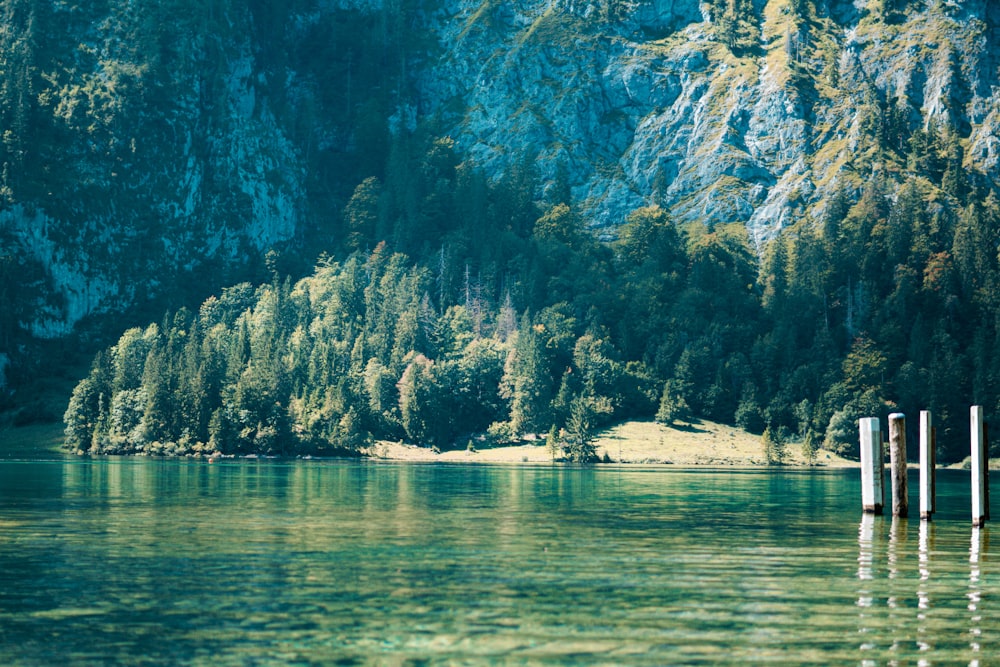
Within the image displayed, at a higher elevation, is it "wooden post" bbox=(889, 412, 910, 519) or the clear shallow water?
"wooden post" bbox=(889, 412, 910, 519)

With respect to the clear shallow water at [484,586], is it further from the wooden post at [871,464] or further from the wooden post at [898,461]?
the wooden post at [871,464]

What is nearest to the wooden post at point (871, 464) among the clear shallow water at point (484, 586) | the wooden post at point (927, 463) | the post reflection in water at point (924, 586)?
the wooden post at point (927, 463)

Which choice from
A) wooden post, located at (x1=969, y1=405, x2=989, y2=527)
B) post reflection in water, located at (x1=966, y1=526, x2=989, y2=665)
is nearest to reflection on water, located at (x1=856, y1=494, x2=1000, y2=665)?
post reflection in water, located at (x1=966, y1=526, x2=989, y2=665)

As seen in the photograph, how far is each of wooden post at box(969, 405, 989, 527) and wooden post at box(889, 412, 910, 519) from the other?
421 cm

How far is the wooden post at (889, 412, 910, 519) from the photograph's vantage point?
83.1m

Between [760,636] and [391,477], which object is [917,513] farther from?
[391,477]

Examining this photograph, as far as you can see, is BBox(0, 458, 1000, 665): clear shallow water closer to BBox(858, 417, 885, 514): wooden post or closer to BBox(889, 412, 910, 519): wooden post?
BBox(889, 412, 910, 519): wooden post

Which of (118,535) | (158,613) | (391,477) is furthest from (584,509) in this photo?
(391,477)

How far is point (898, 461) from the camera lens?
84.2 m

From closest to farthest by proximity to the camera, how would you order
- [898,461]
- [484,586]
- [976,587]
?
[484,586]
[976,587]
[898,461]

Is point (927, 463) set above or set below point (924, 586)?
above

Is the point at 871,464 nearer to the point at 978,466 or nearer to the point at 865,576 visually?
the point at 978,466

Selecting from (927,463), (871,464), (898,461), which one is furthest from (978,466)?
(871,464)

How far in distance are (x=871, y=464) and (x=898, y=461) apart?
19.2 ft
